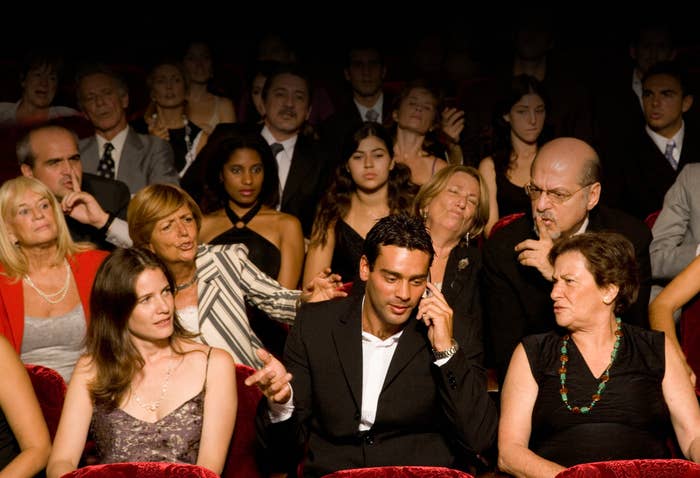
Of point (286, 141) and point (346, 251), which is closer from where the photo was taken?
point (346, 251)

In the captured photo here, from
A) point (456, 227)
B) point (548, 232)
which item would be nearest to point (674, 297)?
point (548, 232)

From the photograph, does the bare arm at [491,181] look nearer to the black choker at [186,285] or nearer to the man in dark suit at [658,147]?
the man in dark suit at [658,147]

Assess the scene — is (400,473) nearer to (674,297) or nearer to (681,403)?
(681,403)

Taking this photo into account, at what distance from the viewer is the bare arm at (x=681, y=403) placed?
232cm

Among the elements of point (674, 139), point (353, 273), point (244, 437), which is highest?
point (674, 139)

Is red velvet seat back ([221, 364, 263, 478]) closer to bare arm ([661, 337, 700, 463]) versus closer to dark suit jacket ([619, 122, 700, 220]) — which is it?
bare arm ([661, 337, 700, 463])

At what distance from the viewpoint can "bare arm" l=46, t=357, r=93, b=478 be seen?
2.25 meters

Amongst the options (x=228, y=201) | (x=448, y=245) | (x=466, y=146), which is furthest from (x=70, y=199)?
(x=466, y=146)

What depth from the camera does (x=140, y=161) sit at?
4.09 m

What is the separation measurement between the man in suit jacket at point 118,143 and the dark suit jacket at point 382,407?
5.98 ft

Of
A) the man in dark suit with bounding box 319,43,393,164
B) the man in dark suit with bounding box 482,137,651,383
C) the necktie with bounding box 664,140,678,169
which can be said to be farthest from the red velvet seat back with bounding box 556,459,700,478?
the man in dark suit with bounding box 319,43,393,164

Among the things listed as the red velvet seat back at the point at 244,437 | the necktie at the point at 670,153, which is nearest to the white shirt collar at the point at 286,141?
the necktie at the point at 670,153

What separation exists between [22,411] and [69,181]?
1.36m

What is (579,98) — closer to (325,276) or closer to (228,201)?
(228,201)
